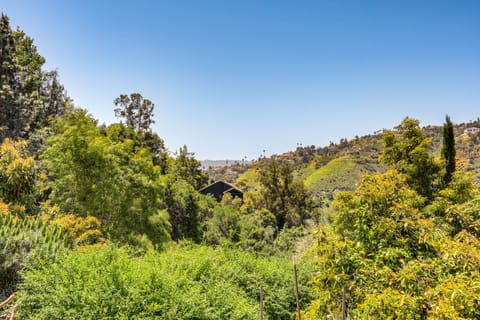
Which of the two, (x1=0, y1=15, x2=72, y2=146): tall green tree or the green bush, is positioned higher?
(x1=0, y1=15, x2=72, y2=146): tall green tree

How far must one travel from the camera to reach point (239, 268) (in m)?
9.34

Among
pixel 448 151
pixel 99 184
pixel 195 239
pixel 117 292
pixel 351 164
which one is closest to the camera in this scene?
pixel 117 292

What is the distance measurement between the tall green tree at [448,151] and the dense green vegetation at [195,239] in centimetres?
6

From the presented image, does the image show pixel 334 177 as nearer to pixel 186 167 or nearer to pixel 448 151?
pixel 186 167

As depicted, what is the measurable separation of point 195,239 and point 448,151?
16.6 m

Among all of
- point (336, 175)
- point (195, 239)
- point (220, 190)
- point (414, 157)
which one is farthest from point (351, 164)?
point (414, 157)

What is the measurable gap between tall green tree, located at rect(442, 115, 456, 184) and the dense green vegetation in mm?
59

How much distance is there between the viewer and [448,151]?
468 inches

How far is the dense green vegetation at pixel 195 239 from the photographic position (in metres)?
3.71

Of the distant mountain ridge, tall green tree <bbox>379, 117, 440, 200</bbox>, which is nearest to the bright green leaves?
tall green tree <bbox>379, 117, 440, 200</bbox>

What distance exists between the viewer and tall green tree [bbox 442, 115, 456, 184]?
37.6 feet

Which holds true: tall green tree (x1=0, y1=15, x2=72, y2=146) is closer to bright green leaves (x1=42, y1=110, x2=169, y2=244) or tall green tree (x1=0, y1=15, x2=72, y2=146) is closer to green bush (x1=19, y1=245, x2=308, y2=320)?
bright green leaves (x1=42, y1=110, x2=169, y2=244)

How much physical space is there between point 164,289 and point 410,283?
4341 millimetres

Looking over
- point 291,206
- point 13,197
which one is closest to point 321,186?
point 291,206
